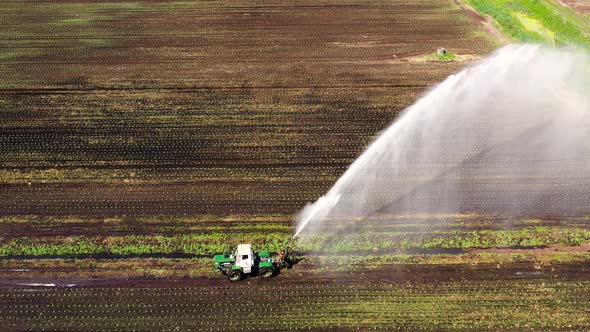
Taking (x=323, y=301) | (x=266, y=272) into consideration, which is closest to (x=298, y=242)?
(x=266, y=272)

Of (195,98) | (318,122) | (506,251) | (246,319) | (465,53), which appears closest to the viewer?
(246,319)

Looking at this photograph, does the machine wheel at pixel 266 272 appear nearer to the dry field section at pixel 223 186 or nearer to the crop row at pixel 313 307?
the dry field section at pixel 223 186

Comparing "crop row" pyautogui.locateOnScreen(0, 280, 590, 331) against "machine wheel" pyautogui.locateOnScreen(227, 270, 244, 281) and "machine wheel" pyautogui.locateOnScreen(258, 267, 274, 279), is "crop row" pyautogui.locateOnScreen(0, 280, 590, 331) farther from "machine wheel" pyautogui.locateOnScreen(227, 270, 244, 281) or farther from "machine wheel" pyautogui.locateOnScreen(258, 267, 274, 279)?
"machine wheel" pyautogui.locateOnScreen(258, 267, 274, 279)

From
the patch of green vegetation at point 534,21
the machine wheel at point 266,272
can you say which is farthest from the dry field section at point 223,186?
the patch of green vegetation at point 534,21

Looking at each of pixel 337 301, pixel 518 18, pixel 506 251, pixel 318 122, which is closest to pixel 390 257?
pixel 337 301

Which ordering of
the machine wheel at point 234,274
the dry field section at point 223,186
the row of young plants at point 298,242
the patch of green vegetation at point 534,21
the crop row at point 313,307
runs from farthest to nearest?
the patch of green vegetation at point 534,21 → the row of young plants at point 298,242 → the machine wheel at point 234,274 → the dry field section at point 223,186 → the crop row at point 313,307

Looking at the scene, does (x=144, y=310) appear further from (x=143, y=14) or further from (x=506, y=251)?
(x=143, y=14)

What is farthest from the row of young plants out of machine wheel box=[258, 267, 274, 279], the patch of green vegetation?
the patch of green vegetation
